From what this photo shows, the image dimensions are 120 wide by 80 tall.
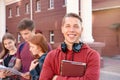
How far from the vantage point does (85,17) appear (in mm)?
14281

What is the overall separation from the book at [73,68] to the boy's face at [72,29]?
17 centimetres

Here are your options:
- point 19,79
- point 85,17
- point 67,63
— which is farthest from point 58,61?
point 85,17

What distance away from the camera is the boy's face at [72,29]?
2.21 meters

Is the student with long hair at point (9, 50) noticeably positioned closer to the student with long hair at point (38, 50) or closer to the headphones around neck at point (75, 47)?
the student with long hair at point (38, 50)

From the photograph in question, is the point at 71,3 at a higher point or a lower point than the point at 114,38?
higher

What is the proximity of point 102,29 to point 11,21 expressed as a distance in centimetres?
1396

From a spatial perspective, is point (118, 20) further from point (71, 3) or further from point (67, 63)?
point (67, 63)

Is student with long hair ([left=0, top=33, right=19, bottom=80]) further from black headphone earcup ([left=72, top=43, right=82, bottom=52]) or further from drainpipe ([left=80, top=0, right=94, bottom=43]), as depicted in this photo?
drainpipe ([left=80, top=0, right=94, bottom=43])

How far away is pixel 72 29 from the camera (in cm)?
223

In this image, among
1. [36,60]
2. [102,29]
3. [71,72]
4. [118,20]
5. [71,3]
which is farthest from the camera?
[102,29]

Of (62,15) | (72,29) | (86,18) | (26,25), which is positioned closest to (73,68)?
(72,29)

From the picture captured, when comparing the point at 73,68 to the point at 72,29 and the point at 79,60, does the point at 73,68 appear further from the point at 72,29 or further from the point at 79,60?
the point at 72,29

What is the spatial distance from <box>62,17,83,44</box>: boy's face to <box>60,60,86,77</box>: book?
0.57 feet

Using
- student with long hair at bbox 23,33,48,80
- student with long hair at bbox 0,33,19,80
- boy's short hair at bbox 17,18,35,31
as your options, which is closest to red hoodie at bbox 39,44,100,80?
student with long hair at bbox 23,33,48,80
